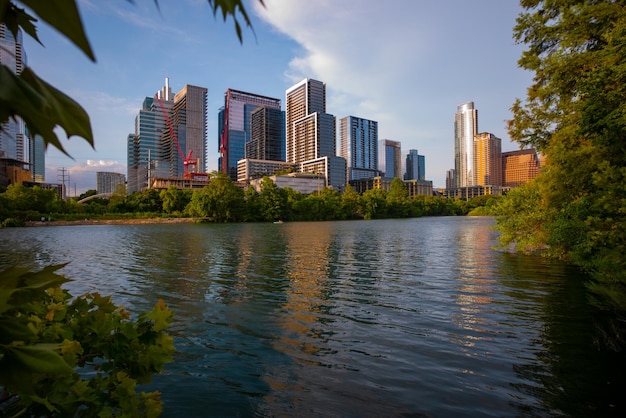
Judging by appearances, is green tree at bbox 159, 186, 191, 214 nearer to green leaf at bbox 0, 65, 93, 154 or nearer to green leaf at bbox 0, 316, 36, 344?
green leaf at bbox 0, 316, 36, 344

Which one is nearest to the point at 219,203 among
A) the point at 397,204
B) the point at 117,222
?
the point at 117,222

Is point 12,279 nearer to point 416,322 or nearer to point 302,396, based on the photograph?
point 302,396

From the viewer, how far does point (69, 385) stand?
312cm

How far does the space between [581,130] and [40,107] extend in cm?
1360

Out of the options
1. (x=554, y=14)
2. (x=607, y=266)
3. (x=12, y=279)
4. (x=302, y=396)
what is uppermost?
(x=554, y=14)

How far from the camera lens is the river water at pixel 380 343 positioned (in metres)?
7.00

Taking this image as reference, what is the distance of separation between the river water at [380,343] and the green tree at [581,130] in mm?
2065

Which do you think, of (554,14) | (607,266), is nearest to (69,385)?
(607,266)

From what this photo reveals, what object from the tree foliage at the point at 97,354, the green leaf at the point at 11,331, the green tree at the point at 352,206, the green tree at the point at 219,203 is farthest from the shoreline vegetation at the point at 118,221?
the green leaf at the point at 11,331

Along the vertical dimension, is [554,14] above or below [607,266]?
above

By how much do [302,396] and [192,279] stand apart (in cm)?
1329

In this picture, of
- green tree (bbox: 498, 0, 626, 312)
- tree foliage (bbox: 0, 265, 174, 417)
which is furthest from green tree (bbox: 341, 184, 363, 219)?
tree foliage (bbox: 0, 265, 174, 417)

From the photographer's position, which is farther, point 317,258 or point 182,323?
point 317,258

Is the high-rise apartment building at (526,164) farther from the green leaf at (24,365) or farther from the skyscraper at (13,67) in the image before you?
the green leaf at (24,365)
